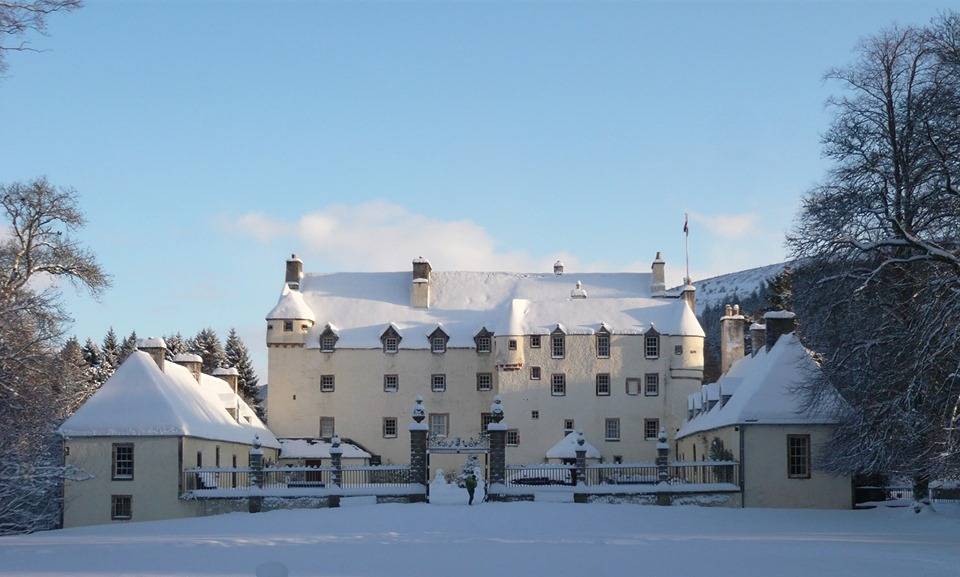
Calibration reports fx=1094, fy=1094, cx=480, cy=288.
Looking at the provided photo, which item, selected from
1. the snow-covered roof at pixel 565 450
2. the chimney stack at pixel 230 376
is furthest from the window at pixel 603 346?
the chimney stack at pixel 230 376

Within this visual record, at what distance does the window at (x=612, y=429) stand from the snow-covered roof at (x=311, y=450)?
12.3 metres

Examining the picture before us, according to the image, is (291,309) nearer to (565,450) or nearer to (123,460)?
(565,450)

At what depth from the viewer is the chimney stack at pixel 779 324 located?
39.7 metres

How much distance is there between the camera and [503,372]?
56812mm

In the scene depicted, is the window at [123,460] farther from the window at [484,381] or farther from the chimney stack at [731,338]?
the chimney stack at [731,338]

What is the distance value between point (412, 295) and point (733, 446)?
26.8m

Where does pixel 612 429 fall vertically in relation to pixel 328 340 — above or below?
below

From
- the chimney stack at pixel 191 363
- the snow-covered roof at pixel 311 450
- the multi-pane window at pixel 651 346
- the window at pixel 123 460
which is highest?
the multi-pane window at pixel 651 346

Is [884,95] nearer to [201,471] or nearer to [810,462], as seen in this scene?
[810,462]

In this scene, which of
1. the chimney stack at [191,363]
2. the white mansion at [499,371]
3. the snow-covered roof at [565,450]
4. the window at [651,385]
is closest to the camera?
the chimney stack at [191,363]

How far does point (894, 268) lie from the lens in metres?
28.3

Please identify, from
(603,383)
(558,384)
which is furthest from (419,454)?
(603,383)

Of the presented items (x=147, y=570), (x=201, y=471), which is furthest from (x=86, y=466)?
(x=147, y=570)

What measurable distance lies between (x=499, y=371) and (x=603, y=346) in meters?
5.59
